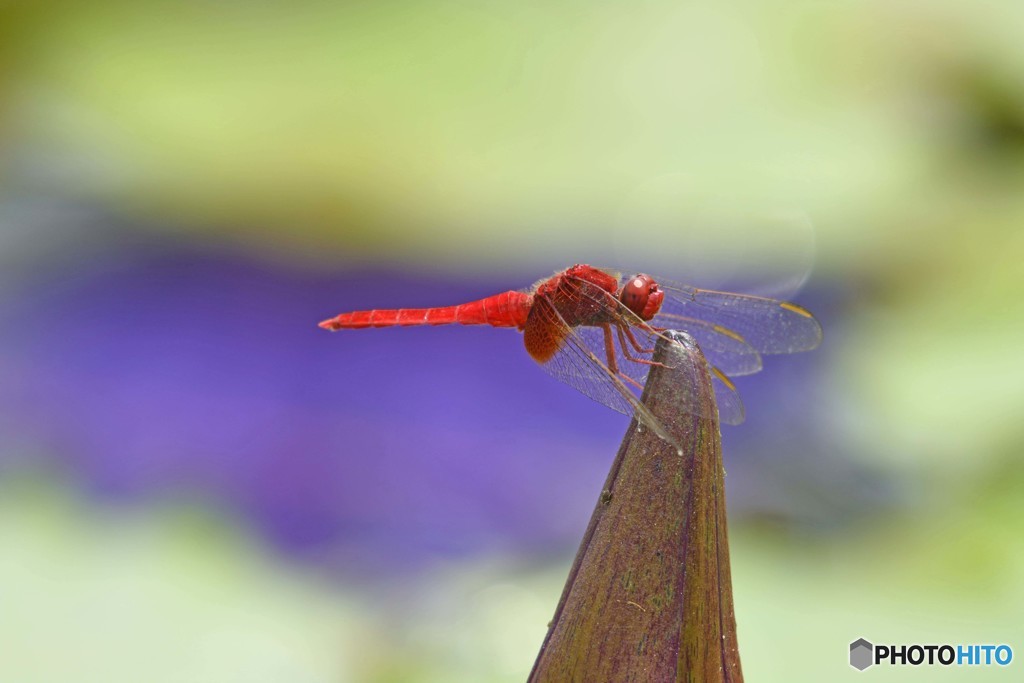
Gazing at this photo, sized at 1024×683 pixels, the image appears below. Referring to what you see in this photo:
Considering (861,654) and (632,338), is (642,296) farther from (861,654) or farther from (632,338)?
(861,654)

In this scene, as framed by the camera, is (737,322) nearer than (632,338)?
No

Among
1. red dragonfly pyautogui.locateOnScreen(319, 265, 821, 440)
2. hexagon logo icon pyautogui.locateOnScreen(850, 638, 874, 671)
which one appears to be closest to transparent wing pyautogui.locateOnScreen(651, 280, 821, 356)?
red dragonfly pyautogui.locateOnScreen(319, 265, 821, 440)

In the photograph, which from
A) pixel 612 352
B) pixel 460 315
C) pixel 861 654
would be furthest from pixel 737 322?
pixel 861 654

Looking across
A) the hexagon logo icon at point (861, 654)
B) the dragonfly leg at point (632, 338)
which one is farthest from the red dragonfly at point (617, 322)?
the hexagon logo icon at point (861, 654)

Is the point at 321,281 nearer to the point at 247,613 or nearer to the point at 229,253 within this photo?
the point at 229,253

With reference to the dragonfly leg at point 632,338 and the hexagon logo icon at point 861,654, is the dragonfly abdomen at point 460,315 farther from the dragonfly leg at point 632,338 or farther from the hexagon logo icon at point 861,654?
the hexagon logo icon at point 861,654

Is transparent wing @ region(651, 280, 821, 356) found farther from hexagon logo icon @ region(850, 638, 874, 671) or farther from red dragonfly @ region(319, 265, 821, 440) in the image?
hexagon logo icon @ region(850, 638, 874, 671)
